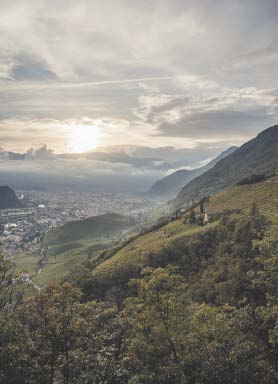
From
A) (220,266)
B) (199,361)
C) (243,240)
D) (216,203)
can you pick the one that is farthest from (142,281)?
(216,203)

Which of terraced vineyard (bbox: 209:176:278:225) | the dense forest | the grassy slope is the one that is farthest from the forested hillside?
terraced vineyard (bbox: 209:176:278:225)

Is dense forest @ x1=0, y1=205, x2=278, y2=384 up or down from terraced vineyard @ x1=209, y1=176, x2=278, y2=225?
down

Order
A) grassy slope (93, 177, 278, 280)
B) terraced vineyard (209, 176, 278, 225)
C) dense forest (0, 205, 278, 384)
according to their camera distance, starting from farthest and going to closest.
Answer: terraced vineyard (209, 176, 278, 225), grassy slope (93, 177, 278, 280), dense forest (0, 205, 278, 384)

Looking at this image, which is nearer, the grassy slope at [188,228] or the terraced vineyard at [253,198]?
the grassy slope at [188,228]

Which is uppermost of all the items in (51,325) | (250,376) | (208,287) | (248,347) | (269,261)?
(269,261)

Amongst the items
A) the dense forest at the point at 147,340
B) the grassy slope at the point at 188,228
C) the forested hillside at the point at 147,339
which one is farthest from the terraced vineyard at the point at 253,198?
the dense forest at the point at 147,340

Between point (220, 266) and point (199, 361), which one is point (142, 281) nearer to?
point (199, 361)

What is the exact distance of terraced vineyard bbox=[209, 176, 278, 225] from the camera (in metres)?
114

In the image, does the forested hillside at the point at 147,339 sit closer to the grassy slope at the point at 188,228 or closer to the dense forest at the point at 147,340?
the dense forest at the point at 147,340

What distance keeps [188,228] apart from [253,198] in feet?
105

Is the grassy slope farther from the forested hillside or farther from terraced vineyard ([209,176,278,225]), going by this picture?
the forested hillside

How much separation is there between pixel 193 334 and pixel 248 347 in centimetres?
477

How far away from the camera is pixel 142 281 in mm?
29328

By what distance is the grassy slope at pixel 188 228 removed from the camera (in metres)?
101
